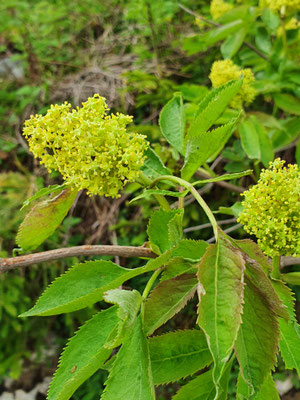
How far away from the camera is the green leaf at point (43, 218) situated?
0.80m

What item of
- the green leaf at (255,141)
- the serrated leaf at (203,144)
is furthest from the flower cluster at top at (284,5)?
the serrated leaf at (203,144)

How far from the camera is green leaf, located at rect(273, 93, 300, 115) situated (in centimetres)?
144

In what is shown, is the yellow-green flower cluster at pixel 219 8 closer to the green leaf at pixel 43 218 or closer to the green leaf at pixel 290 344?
the green leaf at pixel 43 218

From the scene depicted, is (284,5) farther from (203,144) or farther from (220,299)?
(220,299)

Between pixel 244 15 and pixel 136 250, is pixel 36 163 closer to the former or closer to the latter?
pixel 244 15

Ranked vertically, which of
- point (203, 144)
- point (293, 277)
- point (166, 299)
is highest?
point (203, 144)

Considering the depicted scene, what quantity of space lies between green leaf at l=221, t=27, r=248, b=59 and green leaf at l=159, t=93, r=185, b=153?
0.73 m

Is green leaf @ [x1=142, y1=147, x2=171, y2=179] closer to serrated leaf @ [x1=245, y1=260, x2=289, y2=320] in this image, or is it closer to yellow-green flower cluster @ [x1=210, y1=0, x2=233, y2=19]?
serrated leaf @ [x1=245, y1=260, x2=289, y2=320]

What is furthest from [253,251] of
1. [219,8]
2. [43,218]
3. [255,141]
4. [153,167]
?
[219,8]

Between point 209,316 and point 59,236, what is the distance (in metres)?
1.57

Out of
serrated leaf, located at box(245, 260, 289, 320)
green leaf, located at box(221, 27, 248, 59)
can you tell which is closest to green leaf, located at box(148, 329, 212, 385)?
serrated leaf, located at box(245, 260, 289, 320)

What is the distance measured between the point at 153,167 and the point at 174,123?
14cm

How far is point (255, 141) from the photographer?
4.18 feet

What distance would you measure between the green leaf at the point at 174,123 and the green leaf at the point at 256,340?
0.39 m
